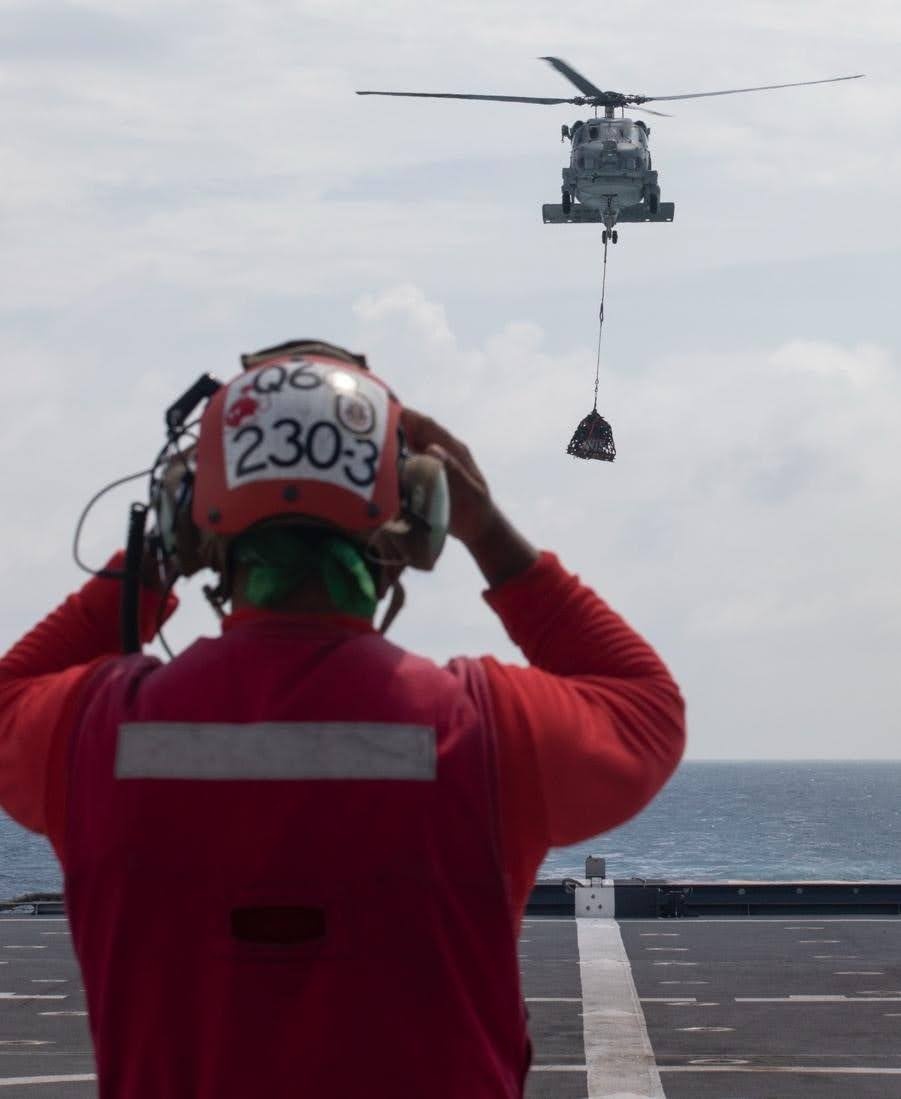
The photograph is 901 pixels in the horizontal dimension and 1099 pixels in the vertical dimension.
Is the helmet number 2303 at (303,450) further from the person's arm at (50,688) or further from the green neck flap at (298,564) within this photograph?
the person's arm at (50,688)

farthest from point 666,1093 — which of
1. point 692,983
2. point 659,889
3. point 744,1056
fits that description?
point 659,889

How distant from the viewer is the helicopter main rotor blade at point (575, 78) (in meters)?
44.1

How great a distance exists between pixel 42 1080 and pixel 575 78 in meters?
30.9

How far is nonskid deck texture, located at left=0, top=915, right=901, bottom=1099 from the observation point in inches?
826

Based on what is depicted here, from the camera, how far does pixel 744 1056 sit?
921 inches

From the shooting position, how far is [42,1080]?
20797 mm

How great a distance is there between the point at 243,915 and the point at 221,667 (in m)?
0.40

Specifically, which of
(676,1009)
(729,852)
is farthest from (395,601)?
(729,852)

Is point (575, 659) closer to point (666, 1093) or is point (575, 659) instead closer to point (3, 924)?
point (666, 1093)

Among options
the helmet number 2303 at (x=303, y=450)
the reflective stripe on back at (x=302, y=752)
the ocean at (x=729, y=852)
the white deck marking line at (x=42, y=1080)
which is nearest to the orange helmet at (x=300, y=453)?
the helmet number 2303 at (x=303, y=450)

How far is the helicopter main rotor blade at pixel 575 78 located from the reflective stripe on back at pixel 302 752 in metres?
42.5

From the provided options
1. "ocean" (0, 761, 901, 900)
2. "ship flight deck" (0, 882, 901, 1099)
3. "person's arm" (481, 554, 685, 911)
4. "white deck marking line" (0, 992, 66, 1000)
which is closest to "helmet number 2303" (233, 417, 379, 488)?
"person's arm" (481, 554, 685, 911)

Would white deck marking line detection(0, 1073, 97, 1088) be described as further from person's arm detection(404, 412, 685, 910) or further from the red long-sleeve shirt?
person's arm detection(404, 412, 685, 910)

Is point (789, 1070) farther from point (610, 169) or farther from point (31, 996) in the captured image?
point (610, 169)
